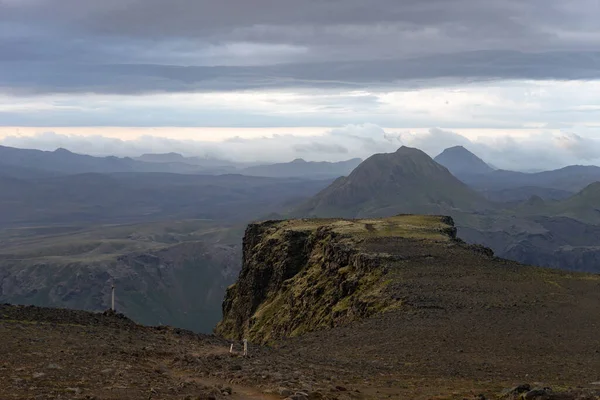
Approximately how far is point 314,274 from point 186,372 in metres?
51.0

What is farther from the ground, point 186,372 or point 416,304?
point 186,372

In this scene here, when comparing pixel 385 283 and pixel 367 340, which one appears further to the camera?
pixel 385 283

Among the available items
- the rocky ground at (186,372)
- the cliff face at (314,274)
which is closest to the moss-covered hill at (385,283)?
the cliff face at (314,274)

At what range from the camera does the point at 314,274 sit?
8300 cm

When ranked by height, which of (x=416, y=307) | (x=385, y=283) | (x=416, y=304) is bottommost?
(x=416, y=307)

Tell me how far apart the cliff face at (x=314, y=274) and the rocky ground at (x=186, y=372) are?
2083 centimetres

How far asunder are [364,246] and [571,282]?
21.3m

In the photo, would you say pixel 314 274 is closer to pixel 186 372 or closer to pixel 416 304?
pixel 416 304

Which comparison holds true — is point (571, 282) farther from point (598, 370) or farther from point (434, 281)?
point (598, 370)

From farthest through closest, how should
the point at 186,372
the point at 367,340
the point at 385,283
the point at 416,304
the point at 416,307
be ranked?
the point at 385,283 < the point at 416,304 < the point at 416,307 < the point at 367,340 < the point at 186,372

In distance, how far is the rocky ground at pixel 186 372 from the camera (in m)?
27.3

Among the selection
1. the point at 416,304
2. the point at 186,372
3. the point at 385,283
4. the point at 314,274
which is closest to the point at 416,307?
the point at 416,304

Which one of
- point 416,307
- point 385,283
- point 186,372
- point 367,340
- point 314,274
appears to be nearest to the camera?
point 186,372

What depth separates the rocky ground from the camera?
1075 inches
